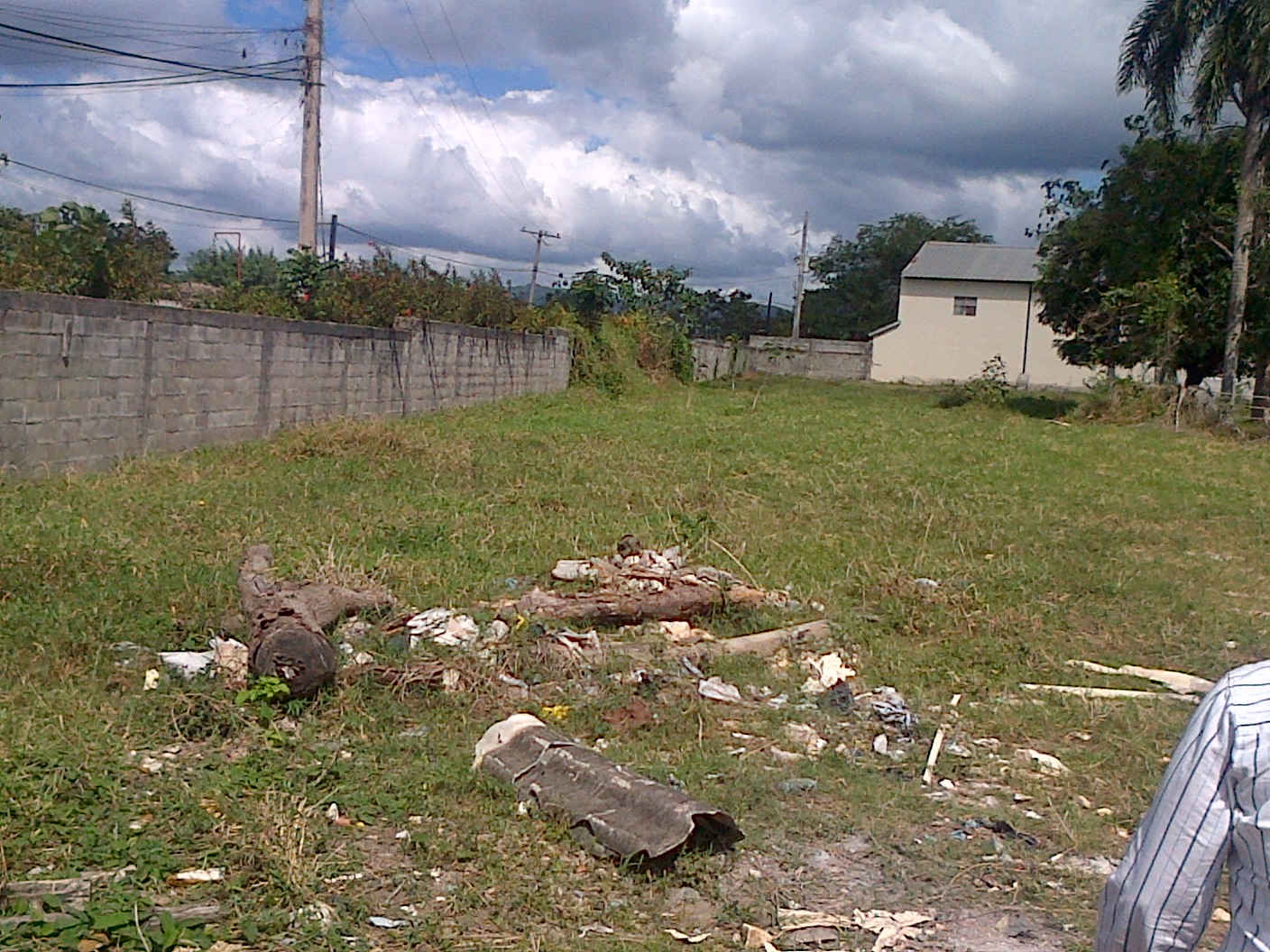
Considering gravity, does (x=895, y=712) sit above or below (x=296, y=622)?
below

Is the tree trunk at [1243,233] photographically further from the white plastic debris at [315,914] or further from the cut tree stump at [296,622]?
the white plastic debris at [315,914]

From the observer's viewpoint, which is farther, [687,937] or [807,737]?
[807,737]

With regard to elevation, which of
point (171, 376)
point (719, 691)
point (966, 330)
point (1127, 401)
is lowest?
point (719, 691)

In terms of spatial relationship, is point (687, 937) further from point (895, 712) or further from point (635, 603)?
point (635, 603)

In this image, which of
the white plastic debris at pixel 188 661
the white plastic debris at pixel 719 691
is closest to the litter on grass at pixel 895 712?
the white plastic debris at pixel 719 691

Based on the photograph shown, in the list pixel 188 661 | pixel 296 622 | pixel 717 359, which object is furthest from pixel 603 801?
pixel 717 359

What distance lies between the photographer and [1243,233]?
20.9 m

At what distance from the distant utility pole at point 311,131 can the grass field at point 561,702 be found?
6457mm

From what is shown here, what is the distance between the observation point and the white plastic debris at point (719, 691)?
5359mm

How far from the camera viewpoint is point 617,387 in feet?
79.4

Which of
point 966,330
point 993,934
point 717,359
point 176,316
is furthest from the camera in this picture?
point 966,330

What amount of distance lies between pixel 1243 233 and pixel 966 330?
2066 cm

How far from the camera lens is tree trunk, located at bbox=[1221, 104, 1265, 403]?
2094 centimetres

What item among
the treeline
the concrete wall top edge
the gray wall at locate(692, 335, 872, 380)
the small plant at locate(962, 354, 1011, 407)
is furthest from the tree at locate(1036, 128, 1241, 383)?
the concrete wall top edge
